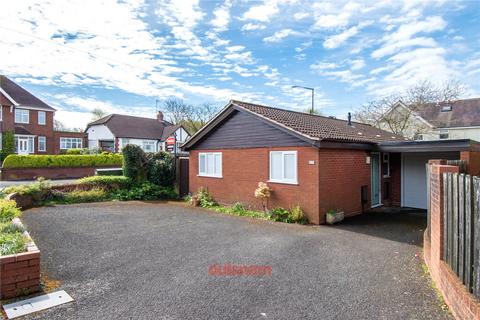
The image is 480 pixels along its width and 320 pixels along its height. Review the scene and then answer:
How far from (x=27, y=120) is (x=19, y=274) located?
3510cm

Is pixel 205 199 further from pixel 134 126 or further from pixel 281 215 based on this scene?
pixel 134 126

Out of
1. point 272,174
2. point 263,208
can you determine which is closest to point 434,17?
point 272,174

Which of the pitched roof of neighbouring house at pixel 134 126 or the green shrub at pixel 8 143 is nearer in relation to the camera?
the green shrub at pixel 8 143

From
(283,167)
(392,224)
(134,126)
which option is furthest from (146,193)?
(134,126)

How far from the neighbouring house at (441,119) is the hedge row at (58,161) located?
25.1m

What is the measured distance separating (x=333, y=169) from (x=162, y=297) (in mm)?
7420

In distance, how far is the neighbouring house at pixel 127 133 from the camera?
1475 inches

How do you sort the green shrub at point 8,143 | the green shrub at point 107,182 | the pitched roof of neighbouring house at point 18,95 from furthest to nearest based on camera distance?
the pitched roof of neighbouring house at point 18,95 < the green shrub at point 8,143 < the green shrub at point 107,182

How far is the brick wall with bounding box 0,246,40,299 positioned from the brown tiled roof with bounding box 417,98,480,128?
2934cm

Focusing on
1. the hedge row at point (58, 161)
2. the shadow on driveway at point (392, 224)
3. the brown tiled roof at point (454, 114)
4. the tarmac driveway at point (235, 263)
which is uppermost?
the brown tiled roof at point (454, 114)

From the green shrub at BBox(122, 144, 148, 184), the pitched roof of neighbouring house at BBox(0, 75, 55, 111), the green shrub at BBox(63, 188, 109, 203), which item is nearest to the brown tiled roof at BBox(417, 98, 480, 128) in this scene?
the green shrub at BBox(122, 144, 148, 184)

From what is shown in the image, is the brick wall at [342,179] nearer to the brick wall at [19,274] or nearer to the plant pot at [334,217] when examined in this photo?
the plant pot at [334,217]

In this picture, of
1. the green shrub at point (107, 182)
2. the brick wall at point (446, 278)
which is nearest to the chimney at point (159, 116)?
the green shrub at point (107, 182)

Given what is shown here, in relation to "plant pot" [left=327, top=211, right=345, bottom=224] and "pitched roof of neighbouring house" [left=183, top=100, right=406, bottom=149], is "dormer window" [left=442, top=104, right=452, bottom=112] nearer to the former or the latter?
"pitched roof of neighbouring house" [left=183, top=100, right=406, bottom=149]
